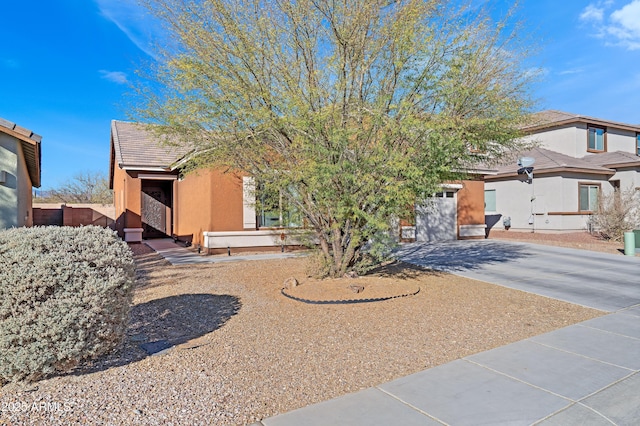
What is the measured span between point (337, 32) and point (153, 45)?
337 centimetres

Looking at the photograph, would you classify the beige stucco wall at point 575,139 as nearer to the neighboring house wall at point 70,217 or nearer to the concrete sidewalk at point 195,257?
the concrete sidewalk at point 195,257

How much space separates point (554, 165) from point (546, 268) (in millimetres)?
11059

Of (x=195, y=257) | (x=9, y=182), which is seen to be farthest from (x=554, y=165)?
(x=9, y=182)

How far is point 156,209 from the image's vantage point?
18750 millimetres

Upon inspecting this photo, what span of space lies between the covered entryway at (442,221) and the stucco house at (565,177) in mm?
4370

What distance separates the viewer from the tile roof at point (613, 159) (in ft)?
65.8

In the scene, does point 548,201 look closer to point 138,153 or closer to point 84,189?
point 138,153

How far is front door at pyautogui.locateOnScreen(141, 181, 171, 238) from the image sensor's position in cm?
1850

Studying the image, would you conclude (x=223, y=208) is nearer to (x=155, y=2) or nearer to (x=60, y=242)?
(x=155, y=2)

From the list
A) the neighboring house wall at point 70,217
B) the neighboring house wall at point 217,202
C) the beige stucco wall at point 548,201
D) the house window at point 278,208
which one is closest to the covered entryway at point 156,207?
the neighboring house wall at point 70,217

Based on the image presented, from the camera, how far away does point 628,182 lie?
20.4 metres

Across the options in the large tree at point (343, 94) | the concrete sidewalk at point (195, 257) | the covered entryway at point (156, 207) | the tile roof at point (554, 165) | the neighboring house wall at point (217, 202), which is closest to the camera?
the large tree at point (343, 94)

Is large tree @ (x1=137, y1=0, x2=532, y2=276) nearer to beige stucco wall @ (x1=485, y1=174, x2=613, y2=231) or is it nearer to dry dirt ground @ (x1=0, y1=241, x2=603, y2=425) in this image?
dry dirt ground @ (x1=0, y1=241, x2=603, y2=425)

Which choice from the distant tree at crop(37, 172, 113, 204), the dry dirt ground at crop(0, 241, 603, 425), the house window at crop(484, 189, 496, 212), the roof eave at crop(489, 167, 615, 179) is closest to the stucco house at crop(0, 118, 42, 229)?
the dry dirt ground at crop(0, 241, 603, 425)
